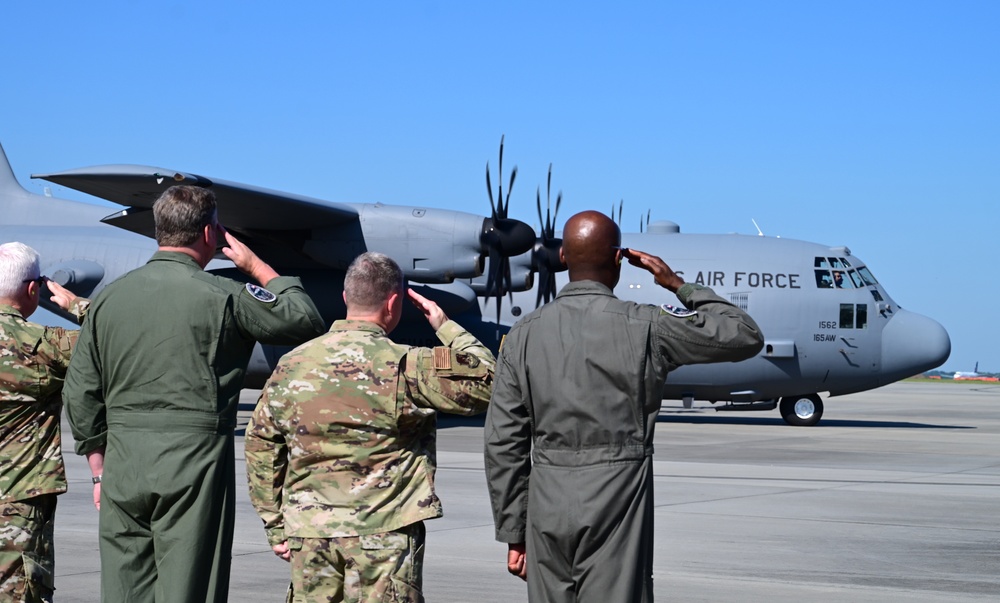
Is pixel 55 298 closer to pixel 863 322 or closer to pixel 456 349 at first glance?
pixel 456 349

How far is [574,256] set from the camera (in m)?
4.05

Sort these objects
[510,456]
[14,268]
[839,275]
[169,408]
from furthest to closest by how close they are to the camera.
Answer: [839,275], [14,268], [169,408], [510,456]

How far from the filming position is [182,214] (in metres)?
4.16

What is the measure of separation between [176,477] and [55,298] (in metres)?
1.49

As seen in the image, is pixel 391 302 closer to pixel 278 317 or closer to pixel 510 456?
pixel 278 317

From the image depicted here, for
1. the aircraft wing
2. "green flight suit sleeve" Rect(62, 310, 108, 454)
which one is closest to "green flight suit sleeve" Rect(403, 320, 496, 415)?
"green flight suit sleeve" Rect(62, 310, 108, 454)

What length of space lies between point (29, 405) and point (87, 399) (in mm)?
794

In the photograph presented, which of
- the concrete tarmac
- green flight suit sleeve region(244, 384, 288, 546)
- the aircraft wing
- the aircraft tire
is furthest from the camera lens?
the aircraft tire

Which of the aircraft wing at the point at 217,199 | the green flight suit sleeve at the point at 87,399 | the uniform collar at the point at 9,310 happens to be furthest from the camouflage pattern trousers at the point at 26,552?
the aircraft wing at the point at 217,199

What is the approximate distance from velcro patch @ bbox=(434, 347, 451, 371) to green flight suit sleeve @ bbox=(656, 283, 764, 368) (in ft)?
2.35

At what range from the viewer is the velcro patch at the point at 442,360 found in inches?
155

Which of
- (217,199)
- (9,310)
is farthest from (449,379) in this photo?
(217,199)

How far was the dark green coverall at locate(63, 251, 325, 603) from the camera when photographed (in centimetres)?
399

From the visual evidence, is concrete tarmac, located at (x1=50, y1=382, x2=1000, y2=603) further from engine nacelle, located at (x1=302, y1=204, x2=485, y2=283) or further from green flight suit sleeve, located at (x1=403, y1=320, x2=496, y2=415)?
green flight suit sleeve, located at (x1=403, y1=320, x2=496, y2=415)
